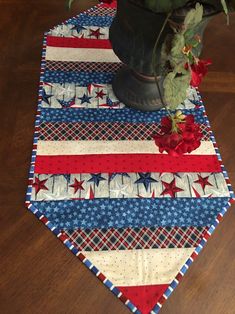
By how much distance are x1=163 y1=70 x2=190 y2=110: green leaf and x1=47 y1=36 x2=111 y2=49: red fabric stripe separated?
61cm

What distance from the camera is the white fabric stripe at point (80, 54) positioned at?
1.15 m

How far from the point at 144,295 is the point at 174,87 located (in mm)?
443

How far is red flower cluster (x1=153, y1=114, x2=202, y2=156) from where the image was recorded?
68cm

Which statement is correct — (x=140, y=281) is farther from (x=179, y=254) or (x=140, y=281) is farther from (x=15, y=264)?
(x=15, y=264)

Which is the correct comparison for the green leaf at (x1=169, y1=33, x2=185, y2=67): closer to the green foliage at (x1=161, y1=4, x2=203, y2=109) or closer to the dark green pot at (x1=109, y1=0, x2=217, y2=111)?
the green foliage at (x1=161, y1=4, x2=203, y2=109)

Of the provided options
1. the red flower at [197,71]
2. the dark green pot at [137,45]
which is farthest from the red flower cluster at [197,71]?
the dark green pot at [137,45]

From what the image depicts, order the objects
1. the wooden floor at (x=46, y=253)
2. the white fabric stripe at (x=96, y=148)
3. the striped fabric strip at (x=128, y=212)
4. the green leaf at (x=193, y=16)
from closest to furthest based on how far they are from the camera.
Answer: the green leaf at (x=193, y=16)
the wooden floor at (x=46, y=253)
the striped fabric strip at (x=128, y=212)
the white fabric stripe at (x=96, y=148)

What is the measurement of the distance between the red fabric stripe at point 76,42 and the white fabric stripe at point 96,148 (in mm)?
416

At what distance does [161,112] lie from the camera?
103cm

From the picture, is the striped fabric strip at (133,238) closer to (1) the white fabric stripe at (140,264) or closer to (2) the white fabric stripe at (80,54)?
(1) the white fabric stripe at (140,264)

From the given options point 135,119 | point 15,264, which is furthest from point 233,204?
point 15,264

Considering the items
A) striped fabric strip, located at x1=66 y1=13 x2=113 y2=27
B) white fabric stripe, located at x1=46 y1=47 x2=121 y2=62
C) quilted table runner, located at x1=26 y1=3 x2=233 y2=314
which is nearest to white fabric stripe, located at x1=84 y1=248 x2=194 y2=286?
quilted table runner, located at x1=26 y1=3 x2=233 y2=314

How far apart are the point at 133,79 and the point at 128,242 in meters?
0.47

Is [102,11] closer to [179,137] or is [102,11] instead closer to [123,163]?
[123,163]
